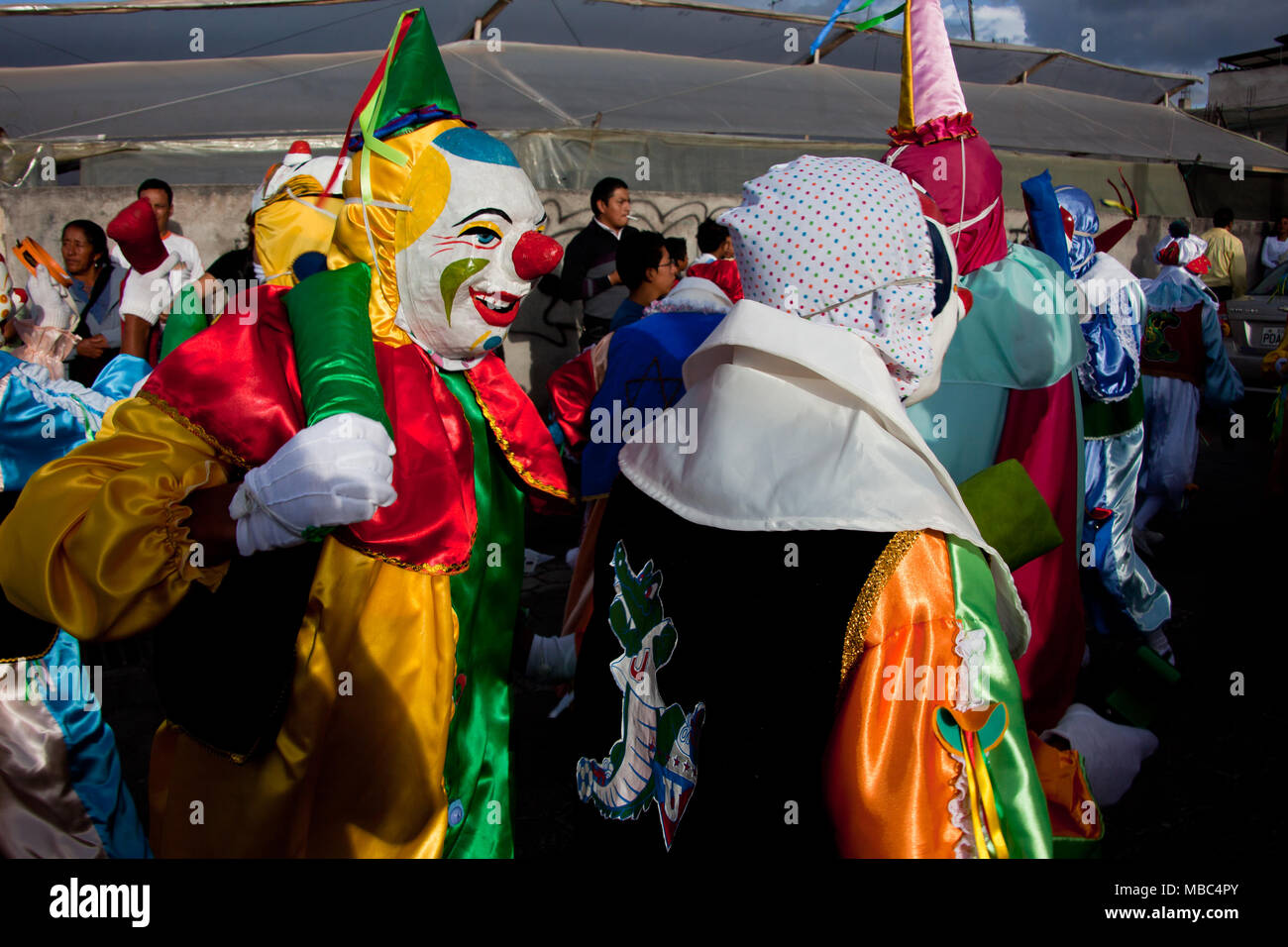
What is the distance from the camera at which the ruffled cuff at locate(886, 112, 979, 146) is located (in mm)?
3205

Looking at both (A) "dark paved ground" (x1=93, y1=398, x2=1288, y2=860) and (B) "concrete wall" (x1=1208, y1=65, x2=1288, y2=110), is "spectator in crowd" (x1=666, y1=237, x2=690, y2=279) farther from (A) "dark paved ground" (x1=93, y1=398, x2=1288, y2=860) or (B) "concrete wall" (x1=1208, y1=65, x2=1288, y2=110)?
(B) "concrete wall" (x1=1208, y1=65, x2=1288, y2=110)

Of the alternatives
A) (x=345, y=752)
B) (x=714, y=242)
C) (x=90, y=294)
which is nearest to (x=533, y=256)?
(x=345, y=752)

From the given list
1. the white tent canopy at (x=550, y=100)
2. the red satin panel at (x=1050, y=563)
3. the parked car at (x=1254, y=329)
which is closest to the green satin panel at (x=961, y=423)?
the red satin panel at (x=1050, y=563)

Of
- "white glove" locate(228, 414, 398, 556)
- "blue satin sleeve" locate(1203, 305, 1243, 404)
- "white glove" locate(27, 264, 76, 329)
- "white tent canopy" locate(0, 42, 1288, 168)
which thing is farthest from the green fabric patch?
"white tent canopy" locate(0, 42, 1288, 168)

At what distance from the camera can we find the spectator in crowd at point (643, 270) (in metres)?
4.38

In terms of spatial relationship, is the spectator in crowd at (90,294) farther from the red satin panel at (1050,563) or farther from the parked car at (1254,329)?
the parked car at (1254,329)

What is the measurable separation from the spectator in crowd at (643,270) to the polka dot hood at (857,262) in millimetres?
2778

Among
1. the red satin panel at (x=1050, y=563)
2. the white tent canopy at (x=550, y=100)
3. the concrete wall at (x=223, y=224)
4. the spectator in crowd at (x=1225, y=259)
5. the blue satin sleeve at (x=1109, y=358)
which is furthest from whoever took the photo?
the spectator in crowd at (x=1225, y=259)

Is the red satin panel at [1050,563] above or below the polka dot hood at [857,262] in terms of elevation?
below

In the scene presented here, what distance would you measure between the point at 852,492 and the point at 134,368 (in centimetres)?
283

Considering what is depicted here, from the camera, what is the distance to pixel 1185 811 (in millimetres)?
3344

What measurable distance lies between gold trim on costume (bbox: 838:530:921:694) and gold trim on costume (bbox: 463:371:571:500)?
3.96 feet

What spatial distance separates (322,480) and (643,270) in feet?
10.4
